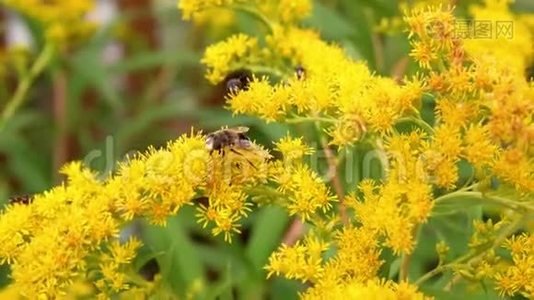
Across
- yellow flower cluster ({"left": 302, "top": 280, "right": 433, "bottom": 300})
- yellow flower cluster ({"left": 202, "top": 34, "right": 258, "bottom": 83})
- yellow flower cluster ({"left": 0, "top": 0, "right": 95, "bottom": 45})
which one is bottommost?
yellow flower cluster ({"left": 302, "top": 280, "right": 433, "bottom": 300})

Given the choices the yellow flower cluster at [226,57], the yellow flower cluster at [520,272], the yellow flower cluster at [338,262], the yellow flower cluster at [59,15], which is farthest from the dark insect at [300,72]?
the yellow flower cluster at [59,15]

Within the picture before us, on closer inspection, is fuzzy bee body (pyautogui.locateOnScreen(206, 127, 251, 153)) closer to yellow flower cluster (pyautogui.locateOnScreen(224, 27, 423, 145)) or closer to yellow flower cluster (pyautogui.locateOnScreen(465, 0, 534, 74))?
yellow flower cluster (pyautogui.locateOnScreen(224, 27, 423, 145))

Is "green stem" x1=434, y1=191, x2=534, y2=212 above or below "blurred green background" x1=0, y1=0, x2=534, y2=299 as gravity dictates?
below

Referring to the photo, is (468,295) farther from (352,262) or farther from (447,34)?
(447,34)

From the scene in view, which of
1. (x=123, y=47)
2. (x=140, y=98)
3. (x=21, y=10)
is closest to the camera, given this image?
(x=21, y=10)

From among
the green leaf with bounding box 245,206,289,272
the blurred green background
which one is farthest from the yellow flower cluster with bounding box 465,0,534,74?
the green leaf with bounding box 245,206,289,272

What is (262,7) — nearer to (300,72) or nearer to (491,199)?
(300,72)

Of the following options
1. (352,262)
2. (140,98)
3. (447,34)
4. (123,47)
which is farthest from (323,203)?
(123,47)
